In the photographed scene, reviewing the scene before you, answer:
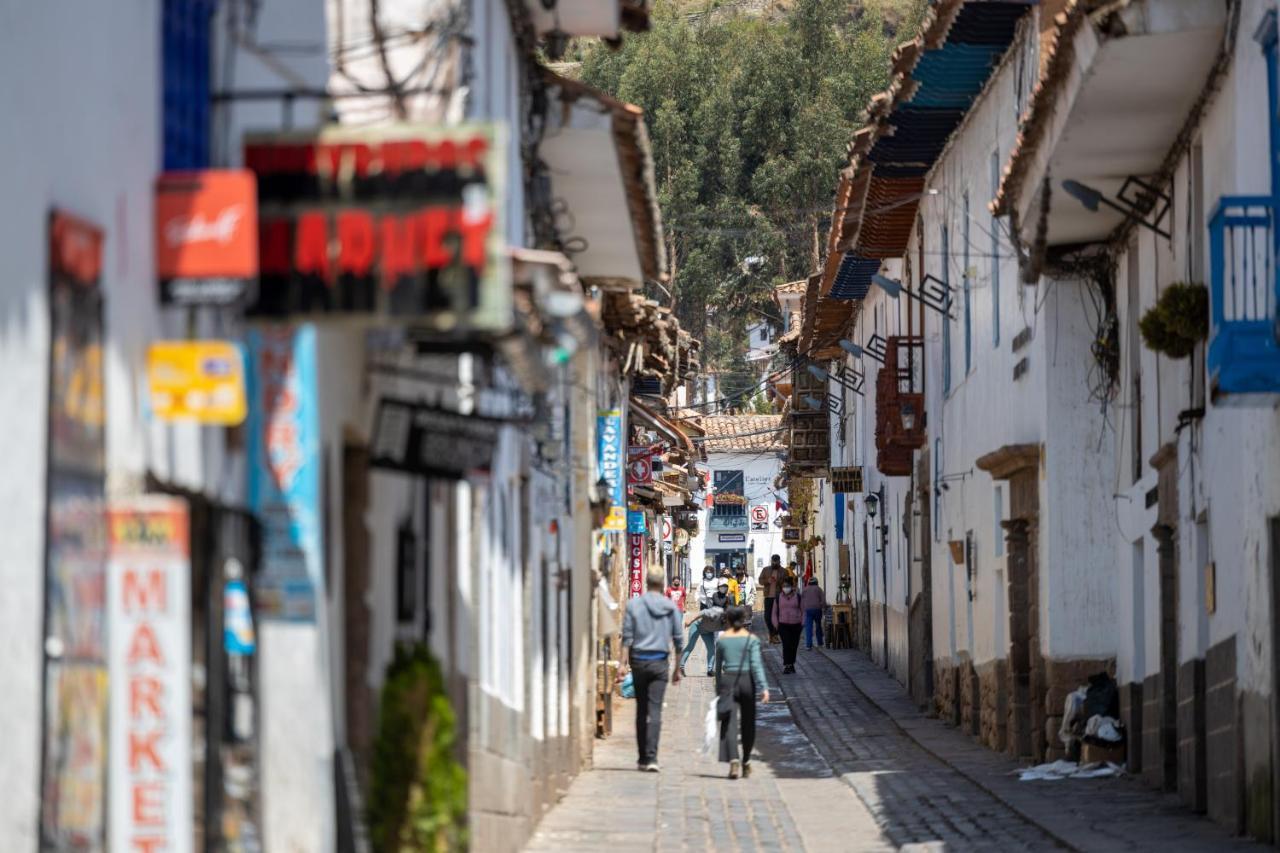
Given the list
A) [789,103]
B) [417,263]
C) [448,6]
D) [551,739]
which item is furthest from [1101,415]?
[789,103]

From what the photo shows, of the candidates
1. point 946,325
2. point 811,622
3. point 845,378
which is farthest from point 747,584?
point 946,325

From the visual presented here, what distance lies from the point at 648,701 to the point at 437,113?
35.3 ft

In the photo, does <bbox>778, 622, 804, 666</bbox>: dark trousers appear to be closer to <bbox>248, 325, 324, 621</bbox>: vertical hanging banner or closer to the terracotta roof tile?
<bbox>248, 325, 324, 621</bbox>: vertical hanging banner

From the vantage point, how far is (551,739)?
59.9ft

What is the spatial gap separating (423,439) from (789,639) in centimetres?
2802

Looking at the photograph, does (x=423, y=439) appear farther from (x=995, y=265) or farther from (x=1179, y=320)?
(x=995, y=265)

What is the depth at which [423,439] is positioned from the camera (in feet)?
33.9

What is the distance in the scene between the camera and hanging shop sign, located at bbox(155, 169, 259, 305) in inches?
319

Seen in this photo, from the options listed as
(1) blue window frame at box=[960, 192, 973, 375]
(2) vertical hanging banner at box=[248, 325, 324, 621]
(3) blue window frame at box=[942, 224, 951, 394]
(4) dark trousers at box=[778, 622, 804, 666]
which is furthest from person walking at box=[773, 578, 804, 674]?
(2) vertical hanging banner at box=[248, 325, 324, 621]

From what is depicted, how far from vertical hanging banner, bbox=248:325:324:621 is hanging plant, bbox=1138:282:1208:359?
9.26 metres

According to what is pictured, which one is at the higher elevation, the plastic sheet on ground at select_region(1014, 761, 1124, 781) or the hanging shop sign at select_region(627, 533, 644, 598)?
the hanging shop sign at select_region(627, 533, 644, 598)

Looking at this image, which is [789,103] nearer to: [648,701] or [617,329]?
[617,329]

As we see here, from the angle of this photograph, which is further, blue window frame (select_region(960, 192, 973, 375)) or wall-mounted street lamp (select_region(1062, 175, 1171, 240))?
blue window frame (select_region(960, 192, 973, 375))

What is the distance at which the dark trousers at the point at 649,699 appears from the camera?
2138 centimetres
